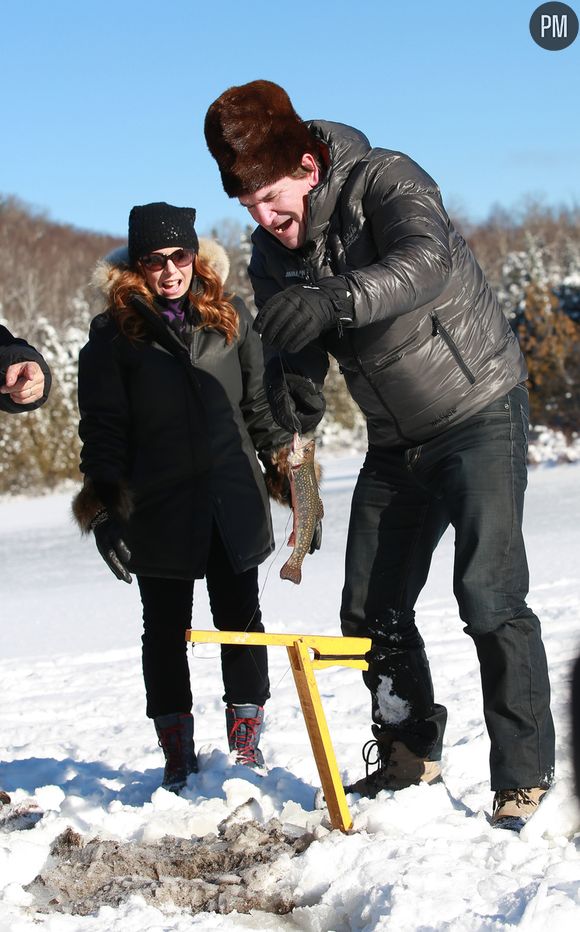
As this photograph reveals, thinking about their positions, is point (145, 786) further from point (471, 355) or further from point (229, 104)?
point (229, 104)

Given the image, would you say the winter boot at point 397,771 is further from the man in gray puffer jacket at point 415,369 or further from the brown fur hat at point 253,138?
the brown fur hat at point 253,138

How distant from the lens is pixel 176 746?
3.65 m

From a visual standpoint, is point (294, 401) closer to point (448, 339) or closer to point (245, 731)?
point (448, 339)

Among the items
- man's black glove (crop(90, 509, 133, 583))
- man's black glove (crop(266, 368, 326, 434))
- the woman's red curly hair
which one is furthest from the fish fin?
the woman's red curly hair

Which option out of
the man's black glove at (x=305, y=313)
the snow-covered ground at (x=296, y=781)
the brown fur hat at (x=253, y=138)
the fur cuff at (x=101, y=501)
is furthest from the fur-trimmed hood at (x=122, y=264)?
the snow-covered ground at (x=296, y=781)

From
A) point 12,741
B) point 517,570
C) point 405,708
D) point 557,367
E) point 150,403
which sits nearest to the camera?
point 517,570

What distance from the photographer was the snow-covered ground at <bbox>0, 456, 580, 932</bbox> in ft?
7.69

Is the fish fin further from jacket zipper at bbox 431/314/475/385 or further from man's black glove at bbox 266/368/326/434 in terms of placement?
jacket zipper at bbox 431/314/475/385

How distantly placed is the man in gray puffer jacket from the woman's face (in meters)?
0.56

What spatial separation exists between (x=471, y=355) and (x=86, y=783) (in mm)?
2035

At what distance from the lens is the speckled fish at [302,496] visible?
10.3 ft

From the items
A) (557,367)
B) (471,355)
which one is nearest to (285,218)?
(471,355)

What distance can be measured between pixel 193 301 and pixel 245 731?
4.83 ft

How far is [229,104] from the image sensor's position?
2904 mm
